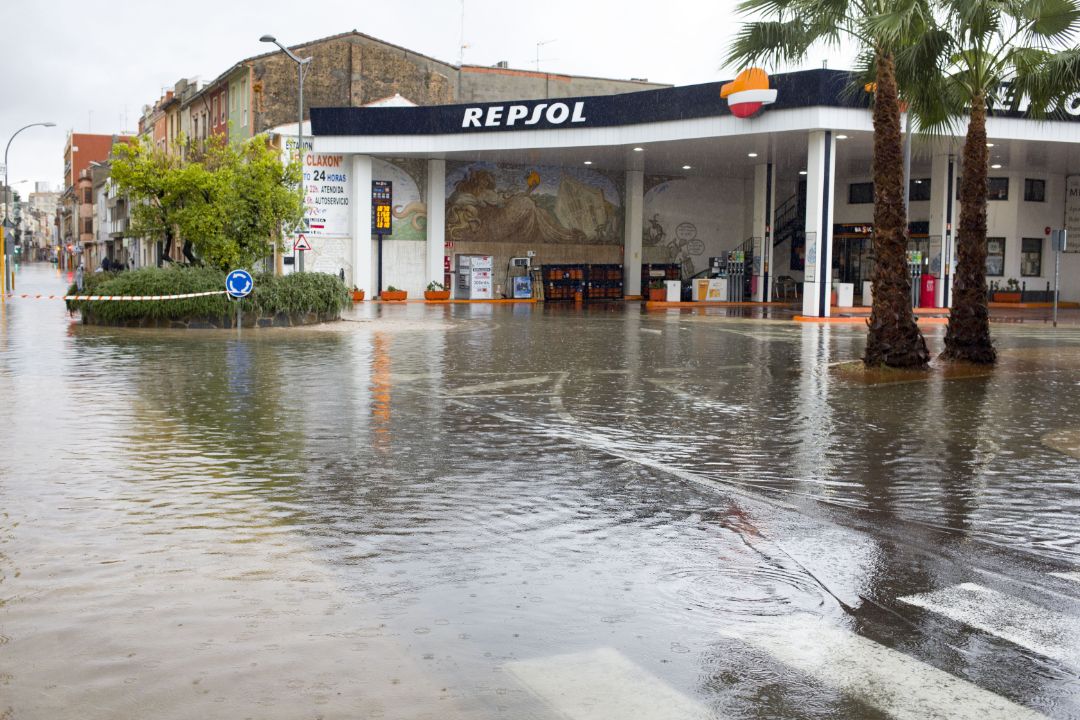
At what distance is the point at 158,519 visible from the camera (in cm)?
685

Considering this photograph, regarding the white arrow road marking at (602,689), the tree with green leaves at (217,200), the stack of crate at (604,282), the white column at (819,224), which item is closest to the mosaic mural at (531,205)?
the stack of crate at (604,282)

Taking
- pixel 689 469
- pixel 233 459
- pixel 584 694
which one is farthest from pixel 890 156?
pixel 584 694

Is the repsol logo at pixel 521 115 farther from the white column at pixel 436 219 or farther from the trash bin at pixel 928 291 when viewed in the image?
the trash bin at pixel 928 291

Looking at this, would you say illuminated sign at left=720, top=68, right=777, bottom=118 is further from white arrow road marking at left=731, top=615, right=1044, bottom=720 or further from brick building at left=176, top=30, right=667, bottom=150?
white arrow road marking at left=731, top=615, right=1044, bottom=720

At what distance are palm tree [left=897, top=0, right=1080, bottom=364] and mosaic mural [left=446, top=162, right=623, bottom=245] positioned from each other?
2731cm

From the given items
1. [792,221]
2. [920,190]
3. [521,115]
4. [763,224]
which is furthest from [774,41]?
[792,221]

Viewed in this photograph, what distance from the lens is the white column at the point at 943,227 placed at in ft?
127

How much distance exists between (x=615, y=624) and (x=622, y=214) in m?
43.3

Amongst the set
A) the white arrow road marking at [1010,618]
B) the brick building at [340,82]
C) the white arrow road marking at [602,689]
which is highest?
the brick building at [340,82]

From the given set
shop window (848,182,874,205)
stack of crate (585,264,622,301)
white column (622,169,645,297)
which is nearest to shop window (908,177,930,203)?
shop window (848,182,874,205)

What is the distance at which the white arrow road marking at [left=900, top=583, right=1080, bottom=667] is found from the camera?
4.75 metres

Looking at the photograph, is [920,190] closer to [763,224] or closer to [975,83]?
[763,224]

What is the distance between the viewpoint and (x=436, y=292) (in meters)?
42.8

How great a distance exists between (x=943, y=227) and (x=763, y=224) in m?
6.96
